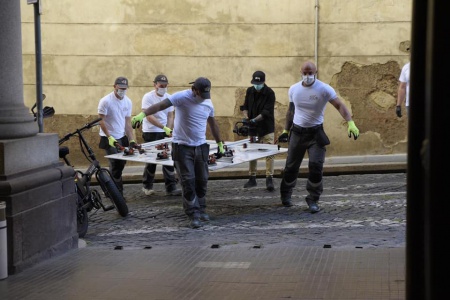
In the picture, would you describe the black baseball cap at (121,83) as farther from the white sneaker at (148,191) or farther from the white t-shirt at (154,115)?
the white sneaker at (148,191)

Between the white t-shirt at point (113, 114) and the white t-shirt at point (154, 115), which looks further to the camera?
the white t-shirt at point (154, 115)

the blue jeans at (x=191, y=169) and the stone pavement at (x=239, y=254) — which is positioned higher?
the blue jeans at (x=191, y=169)

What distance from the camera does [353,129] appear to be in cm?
1188

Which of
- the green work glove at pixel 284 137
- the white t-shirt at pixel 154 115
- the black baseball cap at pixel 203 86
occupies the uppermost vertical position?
the black baseball cap at pixel 203 86

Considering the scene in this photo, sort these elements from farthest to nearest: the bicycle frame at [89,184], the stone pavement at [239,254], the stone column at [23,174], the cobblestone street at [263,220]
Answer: the bicycle frame at [89,184] → the cobblestone street at [263,220] → the stone column at [23,174] → the stone pavement at [239,254]

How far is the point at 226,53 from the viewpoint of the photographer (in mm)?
17703

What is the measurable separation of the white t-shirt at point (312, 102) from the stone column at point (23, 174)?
12.4ft

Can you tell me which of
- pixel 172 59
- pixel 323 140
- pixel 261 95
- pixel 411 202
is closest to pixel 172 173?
pixel 261 95

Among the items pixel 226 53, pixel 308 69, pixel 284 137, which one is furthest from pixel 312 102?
pixel 226 53

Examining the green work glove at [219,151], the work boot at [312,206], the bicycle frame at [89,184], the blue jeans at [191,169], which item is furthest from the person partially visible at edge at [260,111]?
the bicycle frame at [89,184]

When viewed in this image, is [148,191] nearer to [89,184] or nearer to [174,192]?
[174,192]

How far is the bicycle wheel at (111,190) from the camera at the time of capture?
11.0 m

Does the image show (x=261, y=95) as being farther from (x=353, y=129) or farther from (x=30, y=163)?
(x=30, y=163)

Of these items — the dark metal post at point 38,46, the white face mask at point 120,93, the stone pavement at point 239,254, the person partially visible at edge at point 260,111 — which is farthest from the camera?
the person partially visible at edge at point 260,111
